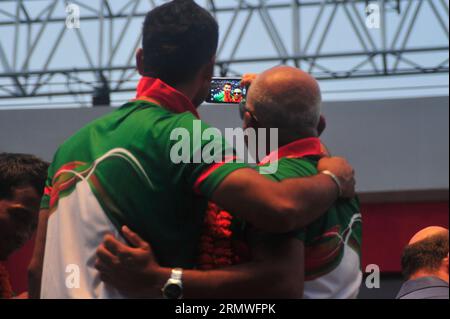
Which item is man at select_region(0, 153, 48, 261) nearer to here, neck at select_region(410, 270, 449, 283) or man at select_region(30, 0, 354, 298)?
man at select_region(30, 0, 354, 298)

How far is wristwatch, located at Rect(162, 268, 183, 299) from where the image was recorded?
59.9 inches

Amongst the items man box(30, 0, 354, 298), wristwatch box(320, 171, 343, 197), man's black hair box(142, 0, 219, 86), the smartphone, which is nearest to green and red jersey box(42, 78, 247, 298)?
man box(30, 0, 354, 298)

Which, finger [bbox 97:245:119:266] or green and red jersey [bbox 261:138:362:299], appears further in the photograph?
green and red jersey [bbox 261:138:362:299]

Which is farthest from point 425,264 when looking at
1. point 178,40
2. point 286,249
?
point 178,40

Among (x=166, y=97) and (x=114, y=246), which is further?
(x=166, y=97)

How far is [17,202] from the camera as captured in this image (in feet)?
8.13


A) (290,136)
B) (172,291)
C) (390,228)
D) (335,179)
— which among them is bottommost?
(172,291)

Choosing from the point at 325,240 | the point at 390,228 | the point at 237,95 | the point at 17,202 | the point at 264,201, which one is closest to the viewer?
the point at 264,201

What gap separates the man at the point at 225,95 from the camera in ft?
6.82

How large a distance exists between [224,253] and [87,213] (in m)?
0.27

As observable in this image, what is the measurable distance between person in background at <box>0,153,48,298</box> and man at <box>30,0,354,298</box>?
0.81m

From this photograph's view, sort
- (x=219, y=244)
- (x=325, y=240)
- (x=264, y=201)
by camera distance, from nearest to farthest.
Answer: (x=264, y=201) → (x=219, y=244) → (x=325, y=240)

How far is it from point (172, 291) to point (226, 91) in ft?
2.28

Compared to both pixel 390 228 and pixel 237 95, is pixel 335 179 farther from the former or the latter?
pixel 390 228
